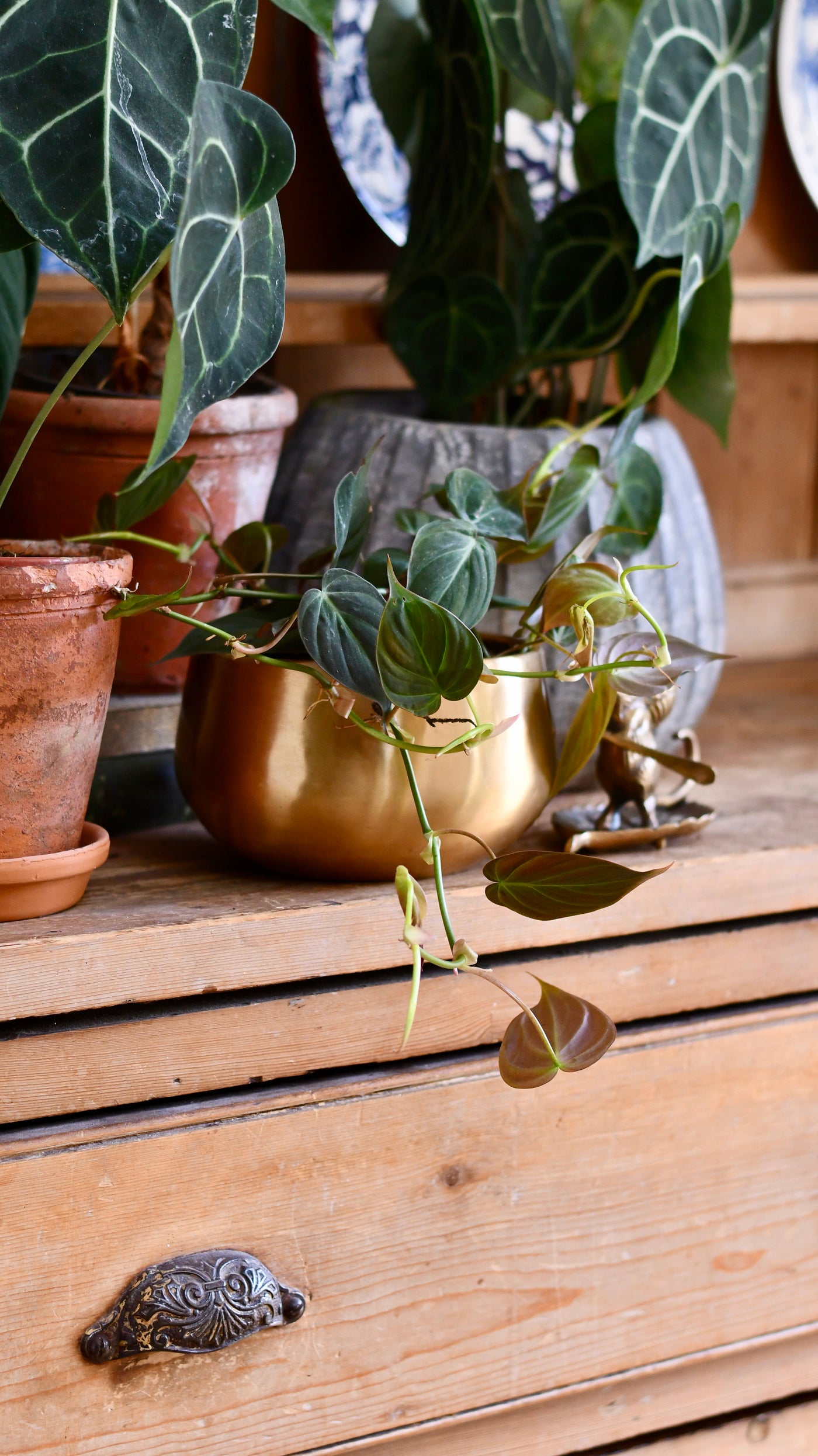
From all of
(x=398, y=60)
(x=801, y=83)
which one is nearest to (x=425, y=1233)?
(x=398, y=60)

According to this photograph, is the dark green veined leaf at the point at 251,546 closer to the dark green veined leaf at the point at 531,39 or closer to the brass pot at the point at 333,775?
the brass pot at the point at 333,775

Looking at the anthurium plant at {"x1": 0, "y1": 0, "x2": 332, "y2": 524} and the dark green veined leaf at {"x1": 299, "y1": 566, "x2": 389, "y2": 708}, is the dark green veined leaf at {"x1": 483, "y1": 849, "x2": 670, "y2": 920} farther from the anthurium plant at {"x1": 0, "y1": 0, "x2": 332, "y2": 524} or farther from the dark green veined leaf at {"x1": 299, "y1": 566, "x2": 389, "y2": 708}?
the anthurium plant at {"x1": 0, "y1": 0, "x2": 332, "y2": 524}

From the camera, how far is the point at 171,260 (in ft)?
1.61

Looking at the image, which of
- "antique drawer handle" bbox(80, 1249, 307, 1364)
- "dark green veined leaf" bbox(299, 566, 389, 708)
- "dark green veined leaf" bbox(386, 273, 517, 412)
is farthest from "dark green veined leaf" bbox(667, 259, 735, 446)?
"antique drawer handle" bbox(80, 1249, 307, 1364)

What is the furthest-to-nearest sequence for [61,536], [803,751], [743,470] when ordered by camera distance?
[743,470], [803,751], [61,536]

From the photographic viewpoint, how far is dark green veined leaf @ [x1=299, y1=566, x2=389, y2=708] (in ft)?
1.95

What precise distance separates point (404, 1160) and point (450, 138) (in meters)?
0.66

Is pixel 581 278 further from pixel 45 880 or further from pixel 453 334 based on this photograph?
pixel 45 880

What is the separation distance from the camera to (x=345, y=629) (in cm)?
60

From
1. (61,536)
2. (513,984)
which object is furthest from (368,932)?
(61,536)

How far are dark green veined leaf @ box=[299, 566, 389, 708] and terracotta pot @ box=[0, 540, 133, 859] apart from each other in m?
0.10

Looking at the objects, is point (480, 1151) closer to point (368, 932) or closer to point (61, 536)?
point (368, 932)

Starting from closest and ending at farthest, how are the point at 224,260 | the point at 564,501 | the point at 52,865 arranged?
1. the point at 224,260
2. the point at 52,865
3. the point at 564,501

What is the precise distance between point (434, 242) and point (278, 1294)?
2.23ft
